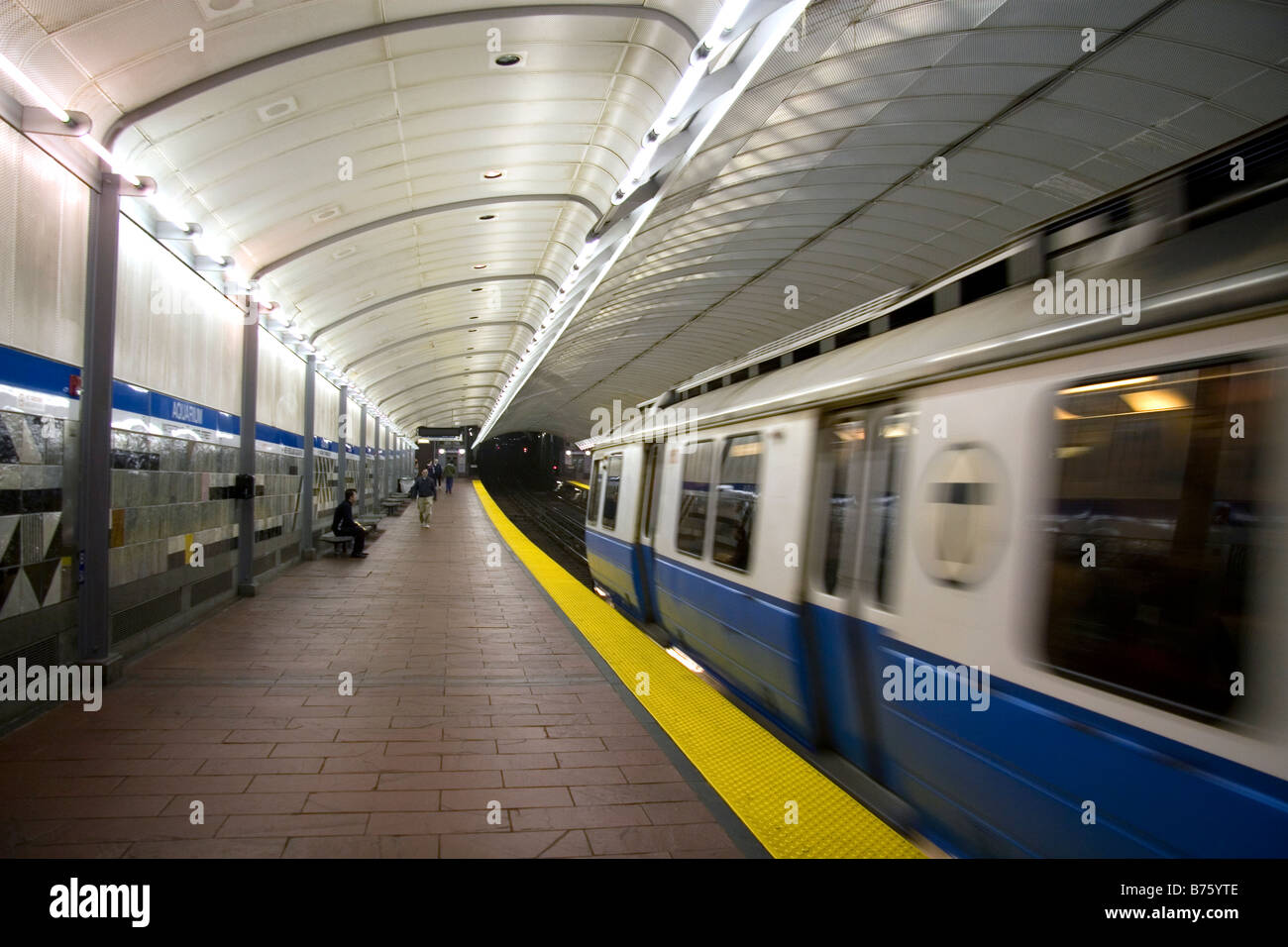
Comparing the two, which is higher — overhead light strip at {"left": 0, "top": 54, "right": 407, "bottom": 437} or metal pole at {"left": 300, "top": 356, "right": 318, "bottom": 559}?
overhead light strip at {"left": 0, "top": 54, "right": 407, "bottom": 437}

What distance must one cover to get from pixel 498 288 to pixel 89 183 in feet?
30.9

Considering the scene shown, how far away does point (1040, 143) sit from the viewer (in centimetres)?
1006

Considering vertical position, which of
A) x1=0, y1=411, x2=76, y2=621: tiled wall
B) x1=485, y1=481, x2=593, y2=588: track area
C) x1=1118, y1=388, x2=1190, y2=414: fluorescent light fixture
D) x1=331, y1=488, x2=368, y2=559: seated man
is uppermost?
x1=1118, y1=388, x2=1190, y2=414: fluorescent light fixture

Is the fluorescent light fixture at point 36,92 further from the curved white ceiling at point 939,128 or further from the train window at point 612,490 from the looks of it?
the train window at point 612,490

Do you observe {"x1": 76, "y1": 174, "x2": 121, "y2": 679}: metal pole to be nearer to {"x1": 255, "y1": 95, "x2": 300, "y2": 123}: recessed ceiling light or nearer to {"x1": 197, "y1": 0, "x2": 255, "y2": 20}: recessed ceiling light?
{"x1": 255, "y1": 95, "x2": 300, "y2": 123}: recessed ceiling light

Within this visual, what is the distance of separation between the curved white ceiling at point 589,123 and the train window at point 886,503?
4251 millimetres

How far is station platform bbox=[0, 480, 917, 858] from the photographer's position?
339cm

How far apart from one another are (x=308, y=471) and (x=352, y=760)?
10609 millimetres

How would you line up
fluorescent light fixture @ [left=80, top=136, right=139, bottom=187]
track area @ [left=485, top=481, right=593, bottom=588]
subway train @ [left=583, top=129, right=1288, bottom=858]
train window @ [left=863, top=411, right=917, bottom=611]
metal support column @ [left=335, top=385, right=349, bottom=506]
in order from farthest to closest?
metal support column @ [left=335, top=385, right=349, bottom=506] → track area @ [left=485, top=481, right=593, bottom=588] → fluorescent light fixture @ [left=80, top=136, right=139, bottom=187] → train window @ [left=863, top=411, right=917, bottom=611] → subway train @ [left=583, top=129, right=1288, bottom=858]

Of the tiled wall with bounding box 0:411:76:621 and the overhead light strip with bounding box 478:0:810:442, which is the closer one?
the tiled wall with bounding box 0:411:76:621

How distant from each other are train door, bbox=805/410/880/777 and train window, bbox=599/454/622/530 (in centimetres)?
537

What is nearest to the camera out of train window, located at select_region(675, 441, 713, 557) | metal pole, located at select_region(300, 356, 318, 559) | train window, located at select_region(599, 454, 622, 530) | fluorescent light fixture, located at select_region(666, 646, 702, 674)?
train window, located at select_region(675, 441, 713, 557)

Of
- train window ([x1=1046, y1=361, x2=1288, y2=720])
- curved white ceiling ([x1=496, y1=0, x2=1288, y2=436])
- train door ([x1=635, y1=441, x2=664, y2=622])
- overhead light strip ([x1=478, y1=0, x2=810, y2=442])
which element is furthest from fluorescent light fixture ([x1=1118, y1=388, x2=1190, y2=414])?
curved white ceiling ([x1=496, y1=0, x2=1288, y2=436])

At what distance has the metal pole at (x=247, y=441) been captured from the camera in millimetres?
9609
